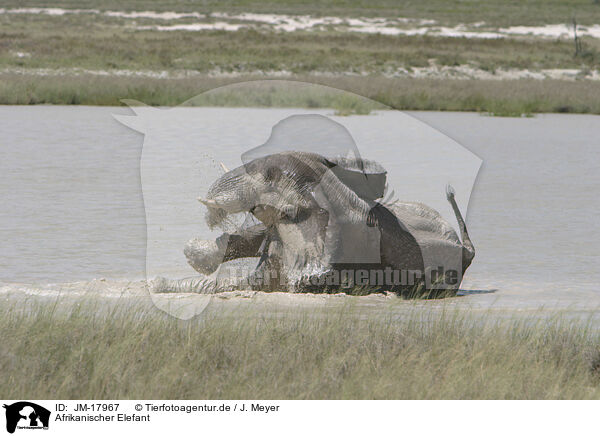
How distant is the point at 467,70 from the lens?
41.9 meters

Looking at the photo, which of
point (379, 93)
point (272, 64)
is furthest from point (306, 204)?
point (272, 64)

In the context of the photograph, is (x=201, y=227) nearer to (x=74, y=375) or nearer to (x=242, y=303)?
(x=242, y=303)

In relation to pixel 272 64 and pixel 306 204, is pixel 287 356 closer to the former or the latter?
pixel 306 204

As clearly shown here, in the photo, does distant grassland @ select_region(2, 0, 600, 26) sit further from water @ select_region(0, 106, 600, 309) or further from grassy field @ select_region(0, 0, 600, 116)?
water @ select_region(0, 106, 600, 309)

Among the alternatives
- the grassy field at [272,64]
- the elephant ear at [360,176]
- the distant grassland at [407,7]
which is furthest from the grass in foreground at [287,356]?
the distant grassland at [407,7]

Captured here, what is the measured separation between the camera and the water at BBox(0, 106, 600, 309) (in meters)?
7.55

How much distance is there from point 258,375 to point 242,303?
1815 millimetres

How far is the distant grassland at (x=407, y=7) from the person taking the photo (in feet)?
266

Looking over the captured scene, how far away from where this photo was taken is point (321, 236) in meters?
6.73

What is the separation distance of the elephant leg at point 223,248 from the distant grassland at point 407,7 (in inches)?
2784

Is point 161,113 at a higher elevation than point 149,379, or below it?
higher

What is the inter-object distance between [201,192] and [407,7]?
8960cm

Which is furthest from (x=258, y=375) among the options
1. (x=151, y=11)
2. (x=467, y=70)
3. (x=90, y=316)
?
(x=151, y=11)
